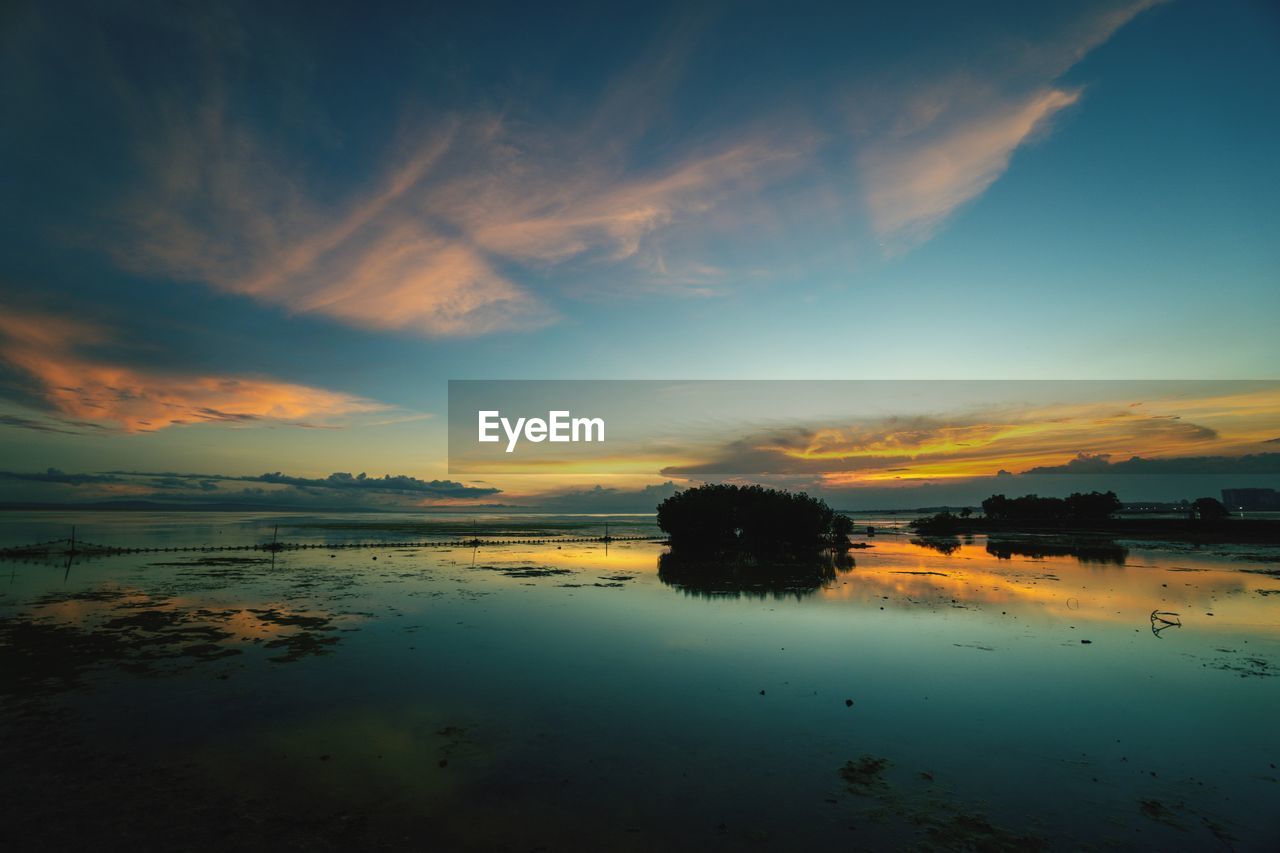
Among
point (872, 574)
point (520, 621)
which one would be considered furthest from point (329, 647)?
point (872, 574)

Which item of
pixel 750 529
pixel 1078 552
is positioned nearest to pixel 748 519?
pixel 750 529

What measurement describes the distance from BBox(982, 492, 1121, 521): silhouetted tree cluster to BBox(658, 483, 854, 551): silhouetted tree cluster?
244 ft

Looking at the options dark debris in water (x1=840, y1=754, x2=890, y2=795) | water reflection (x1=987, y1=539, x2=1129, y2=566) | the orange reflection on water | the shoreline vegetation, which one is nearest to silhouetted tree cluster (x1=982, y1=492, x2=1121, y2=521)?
the shoreline vegetation

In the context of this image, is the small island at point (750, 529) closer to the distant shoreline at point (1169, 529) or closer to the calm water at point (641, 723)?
the calm water at point (641, 723)

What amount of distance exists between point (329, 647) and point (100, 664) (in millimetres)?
6398

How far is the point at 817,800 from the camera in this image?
33.1ft

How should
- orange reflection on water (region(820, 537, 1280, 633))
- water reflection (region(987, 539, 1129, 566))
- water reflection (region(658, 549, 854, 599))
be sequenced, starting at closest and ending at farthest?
orange reflection on water (region(820, 537, 1280, 633)) → water reflection (region(658, 549, 854, 599)) → water reflection (region(987, 539, 1129, 566))

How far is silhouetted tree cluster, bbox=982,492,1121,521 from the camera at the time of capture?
119438 millimetres

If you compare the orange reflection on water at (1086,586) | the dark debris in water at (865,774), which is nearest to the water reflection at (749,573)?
the orange reflection on water at (1086,586)

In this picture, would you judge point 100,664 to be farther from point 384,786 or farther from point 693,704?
point 693,704

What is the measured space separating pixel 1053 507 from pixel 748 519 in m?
99.5

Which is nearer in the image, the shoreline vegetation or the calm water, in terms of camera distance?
the calm water

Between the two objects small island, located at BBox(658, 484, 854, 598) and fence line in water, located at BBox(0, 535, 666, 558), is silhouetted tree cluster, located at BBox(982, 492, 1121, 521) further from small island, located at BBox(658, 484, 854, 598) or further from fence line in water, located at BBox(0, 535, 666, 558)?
fence line in water, located at BBox(0, 535, 666, 558)

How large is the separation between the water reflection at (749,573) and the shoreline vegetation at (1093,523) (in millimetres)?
59919
